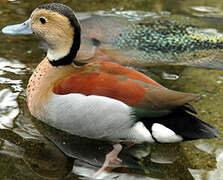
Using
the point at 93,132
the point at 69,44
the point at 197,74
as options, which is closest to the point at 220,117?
the point at 197,74

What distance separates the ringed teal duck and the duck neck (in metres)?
A: 1.04

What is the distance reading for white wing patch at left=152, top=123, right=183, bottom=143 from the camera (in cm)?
371

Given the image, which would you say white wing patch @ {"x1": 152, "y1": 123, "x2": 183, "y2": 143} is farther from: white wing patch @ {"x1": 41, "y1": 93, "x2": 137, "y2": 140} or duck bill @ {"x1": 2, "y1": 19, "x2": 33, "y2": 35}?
duck bill @ {"x1": 2, "y1": 19, "x2": 33, "y2": 35}

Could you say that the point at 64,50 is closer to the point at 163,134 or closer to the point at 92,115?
the point at 92,115

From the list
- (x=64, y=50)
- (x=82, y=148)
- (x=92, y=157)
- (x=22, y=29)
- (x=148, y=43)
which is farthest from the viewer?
(x=148, y=43)

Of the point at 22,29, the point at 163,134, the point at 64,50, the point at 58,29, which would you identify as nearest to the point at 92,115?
the point at 163,134

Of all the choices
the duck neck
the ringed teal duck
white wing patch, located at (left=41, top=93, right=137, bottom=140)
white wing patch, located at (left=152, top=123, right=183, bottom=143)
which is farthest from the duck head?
white wing patch, located at (left=152, top=123, right=183, bottom=143)

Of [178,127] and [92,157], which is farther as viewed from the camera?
[92,157]

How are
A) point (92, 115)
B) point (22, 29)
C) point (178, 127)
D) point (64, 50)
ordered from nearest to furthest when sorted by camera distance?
point (178, 127) < point (92, 115) < point (64, 50) < point (22, 29)

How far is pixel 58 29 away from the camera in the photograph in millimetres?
4062

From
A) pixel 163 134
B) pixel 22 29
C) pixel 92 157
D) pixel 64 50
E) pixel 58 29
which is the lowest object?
pixel 92 157

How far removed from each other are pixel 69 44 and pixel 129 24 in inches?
107

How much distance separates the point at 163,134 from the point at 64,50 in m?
1.40

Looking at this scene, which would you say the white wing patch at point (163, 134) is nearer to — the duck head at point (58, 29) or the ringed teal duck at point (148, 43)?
the duck head at point (58, 29)
